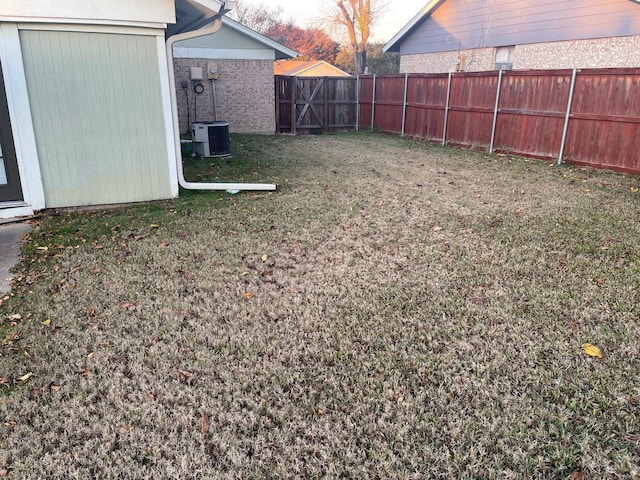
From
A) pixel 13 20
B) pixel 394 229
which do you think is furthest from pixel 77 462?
pixel 13 20

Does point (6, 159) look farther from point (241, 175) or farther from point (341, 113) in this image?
point (341, 113)

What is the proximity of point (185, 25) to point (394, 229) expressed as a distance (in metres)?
Answer: 5.96

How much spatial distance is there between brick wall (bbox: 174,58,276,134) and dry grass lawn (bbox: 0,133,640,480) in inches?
372

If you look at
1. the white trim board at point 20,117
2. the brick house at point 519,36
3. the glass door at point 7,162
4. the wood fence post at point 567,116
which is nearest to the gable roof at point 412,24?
the brick house at point 519,36

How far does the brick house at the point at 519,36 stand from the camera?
1259 centimetres

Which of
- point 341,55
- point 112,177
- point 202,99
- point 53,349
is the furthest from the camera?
point 341,55

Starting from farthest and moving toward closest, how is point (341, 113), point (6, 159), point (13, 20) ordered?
point (341, 113) → point (6, 159) → point (13, 20)

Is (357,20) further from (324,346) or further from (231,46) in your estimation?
(324,346)

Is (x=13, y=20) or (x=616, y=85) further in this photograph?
(x=616, y=85)

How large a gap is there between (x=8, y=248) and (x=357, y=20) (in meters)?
25.9

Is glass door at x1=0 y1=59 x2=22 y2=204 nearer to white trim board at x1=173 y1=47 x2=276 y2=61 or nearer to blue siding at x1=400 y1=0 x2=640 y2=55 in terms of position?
white trim board at x1=173 y1=47 x2=276 y2=61

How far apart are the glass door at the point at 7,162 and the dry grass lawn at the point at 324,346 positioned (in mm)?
912

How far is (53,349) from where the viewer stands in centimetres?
300

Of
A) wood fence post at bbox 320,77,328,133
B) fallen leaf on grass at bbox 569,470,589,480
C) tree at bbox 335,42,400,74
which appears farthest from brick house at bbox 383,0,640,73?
tree at bbox 335,42,400,74
